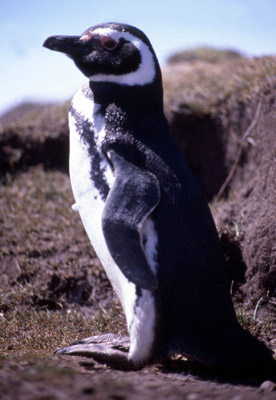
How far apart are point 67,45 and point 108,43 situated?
0.20m

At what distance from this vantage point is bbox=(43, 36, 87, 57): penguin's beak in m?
2.32

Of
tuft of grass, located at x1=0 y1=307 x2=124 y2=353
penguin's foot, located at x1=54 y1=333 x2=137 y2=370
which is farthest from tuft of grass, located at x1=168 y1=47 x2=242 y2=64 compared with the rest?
penguin's foot, located at x1=54 y1=333 x2=137 y2=370

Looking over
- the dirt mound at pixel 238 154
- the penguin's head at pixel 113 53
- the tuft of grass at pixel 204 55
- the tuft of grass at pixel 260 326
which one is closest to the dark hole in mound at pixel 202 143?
the dirt mound at pixel 238 154

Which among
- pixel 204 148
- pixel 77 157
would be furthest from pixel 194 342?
pixel 204 148

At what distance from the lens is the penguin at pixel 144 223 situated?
6.42 ft

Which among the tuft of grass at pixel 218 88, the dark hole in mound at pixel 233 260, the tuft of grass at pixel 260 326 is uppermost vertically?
the tuft of grass at pixel 218 88

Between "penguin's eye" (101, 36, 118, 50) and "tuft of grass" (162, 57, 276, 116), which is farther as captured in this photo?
"tuft of grass" (162, 57, 276, 116)

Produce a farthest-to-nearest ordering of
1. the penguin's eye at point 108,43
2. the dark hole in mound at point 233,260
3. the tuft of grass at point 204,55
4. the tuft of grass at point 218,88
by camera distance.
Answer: the tuft of grass at point 204,55 < the tuft of grass at point 218,88 < the dark hole in mound at point 233,260 < the penguin's eye at point 108,43

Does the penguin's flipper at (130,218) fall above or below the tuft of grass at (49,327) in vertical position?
above

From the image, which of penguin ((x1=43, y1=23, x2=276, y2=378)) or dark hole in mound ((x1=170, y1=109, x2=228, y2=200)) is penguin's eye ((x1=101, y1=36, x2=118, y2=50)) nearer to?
penguin ((x1=43, y1=23, x2=276, y2=378))

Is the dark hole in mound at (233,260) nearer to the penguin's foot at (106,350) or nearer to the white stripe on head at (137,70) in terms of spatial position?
the penguin's foot at (106,350)

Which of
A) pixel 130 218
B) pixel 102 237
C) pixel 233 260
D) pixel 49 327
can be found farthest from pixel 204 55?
pixel 130 218

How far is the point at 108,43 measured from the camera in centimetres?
227

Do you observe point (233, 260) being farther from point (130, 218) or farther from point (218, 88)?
point (218, 88)
